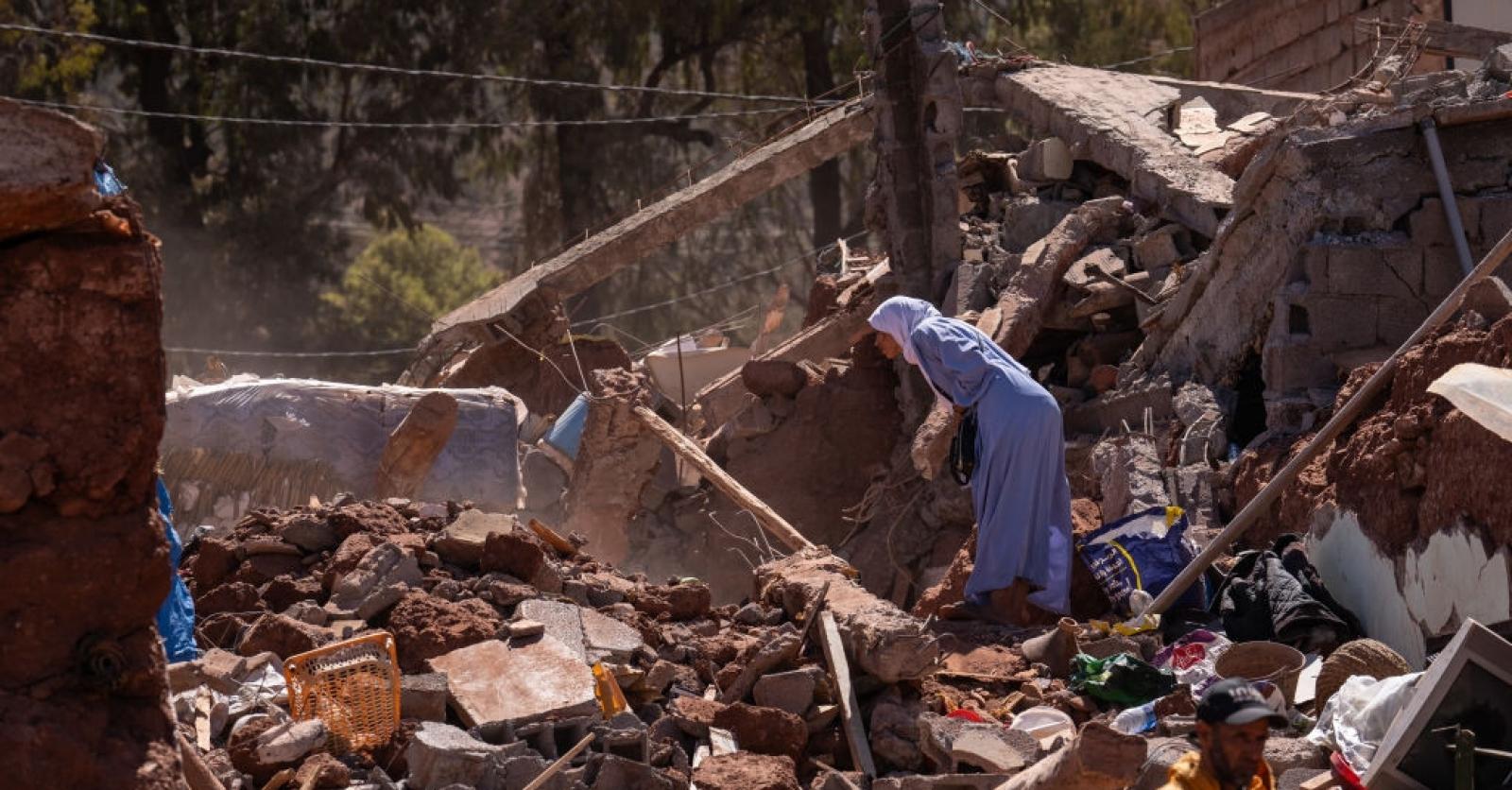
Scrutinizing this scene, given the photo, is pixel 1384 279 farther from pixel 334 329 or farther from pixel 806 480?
pixel 334 329

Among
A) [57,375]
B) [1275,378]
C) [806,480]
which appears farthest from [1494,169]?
[57,375]

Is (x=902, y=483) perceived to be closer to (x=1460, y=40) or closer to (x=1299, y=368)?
(x=1299, y=368)

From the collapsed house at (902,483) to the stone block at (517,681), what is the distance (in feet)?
0.06

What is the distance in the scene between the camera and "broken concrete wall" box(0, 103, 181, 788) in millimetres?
3914

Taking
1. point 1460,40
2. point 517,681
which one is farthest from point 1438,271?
point 1460,40

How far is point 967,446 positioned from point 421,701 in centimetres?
320

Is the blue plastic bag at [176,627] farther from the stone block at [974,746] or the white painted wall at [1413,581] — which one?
A: the white painted wall at [1413,581]

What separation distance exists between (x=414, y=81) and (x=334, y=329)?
376cm

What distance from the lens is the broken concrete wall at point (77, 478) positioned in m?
3.91

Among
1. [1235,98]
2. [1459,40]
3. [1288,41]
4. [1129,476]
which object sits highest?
[1459,40]

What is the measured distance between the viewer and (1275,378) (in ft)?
28.9

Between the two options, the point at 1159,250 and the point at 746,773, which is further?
the point at 1159,250

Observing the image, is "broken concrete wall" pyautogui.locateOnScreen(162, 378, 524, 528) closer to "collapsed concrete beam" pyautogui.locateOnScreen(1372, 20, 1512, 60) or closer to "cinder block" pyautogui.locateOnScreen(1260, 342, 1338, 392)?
"cinder block" pyautogui.locateOnScreen(1260, 342, 1338, 392)

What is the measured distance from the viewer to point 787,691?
6.57m
